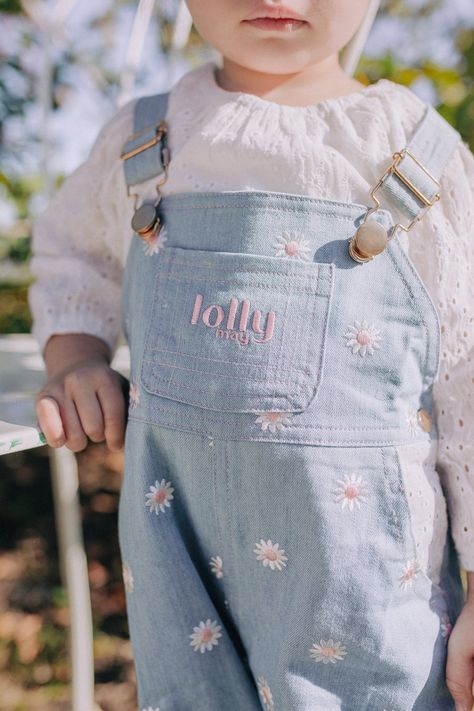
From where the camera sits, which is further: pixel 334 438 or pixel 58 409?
pixel 58 409

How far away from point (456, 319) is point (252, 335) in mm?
213

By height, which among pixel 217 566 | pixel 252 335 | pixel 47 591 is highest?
pixel 252 335

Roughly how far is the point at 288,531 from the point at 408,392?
0.18 metres

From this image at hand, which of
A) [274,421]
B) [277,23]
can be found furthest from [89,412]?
[277,23]

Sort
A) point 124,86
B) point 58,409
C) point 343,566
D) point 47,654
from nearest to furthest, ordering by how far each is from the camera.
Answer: point 343,566 → point 58,409 → point 124,86 → point 47,654

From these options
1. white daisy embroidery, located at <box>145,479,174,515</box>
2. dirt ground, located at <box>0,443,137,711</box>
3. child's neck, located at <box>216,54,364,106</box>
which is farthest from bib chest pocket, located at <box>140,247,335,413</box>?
dirt ground, located at <box>0,443,137,711</box>

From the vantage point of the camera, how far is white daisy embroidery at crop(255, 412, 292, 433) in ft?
2.19

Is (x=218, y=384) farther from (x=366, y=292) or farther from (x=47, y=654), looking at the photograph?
(x=47, y=654)

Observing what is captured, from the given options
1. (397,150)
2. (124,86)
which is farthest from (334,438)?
(124,86)

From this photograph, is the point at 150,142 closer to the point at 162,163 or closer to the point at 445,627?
the point at 162,163

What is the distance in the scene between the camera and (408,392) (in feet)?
2.33

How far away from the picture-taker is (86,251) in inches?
35.4

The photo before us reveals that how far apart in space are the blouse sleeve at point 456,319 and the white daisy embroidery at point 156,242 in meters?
0.26

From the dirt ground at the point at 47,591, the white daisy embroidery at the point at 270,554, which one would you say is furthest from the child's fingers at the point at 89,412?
the dirt ground at the point at 47,591
